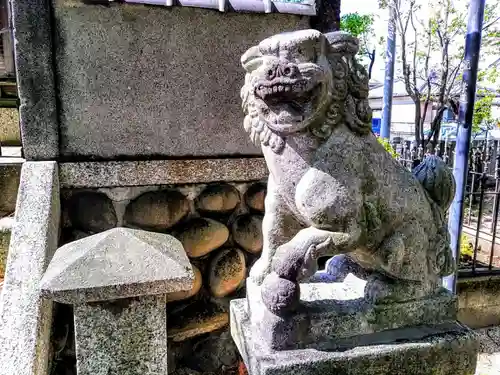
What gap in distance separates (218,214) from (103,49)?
1352mm

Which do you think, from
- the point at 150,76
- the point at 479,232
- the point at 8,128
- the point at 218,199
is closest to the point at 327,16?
the point at 150,76

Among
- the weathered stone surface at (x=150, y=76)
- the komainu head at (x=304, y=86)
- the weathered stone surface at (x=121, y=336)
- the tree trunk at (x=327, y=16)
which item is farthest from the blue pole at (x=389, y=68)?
the weathered stone surface at (x=121, y=336)

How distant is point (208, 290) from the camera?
305 centimetres

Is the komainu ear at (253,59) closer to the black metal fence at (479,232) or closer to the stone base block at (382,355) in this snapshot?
the stone base block at (382,355)

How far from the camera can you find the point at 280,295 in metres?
1.54

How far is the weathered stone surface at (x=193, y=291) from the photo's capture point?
2934 mm

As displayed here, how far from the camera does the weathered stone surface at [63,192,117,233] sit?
2.78 m

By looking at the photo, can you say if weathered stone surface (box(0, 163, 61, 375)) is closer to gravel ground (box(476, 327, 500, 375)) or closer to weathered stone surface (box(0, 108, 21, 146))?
gravel ground (box(476, 327, 500, 375))

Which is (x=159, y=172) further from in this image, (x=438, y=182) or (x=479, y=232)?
(x=479, y=232)

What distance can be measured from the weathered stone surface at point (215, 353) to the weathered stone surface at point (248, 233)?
0.66m

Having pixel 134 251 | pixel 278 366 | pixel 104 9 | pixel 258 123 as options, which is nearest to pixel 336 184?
pixel 258 123

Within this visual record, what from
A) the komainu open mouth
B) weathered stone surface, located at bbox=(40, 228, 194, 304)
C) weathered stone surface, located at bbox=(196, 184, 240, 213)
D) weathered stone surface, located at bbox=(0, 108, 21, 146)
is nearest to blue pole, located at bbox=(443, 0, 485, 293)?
weathered stone surface, located at bbox=(196, 184, 240, 213)

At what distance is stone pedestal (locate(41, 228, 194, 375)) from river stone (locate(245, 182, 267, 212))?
133cm

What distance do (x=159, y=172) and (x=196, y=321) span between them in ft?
3.58
